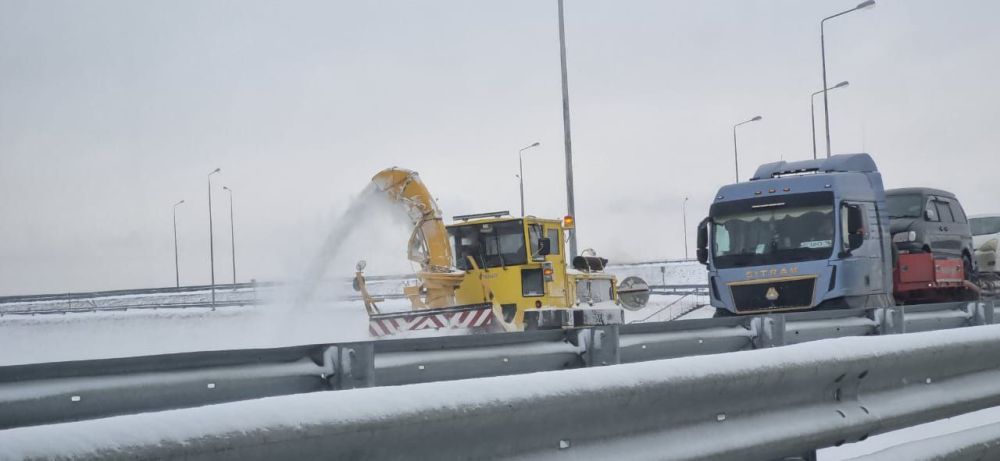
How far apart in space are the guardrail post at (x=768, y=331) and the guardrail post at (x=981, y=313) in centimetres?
391

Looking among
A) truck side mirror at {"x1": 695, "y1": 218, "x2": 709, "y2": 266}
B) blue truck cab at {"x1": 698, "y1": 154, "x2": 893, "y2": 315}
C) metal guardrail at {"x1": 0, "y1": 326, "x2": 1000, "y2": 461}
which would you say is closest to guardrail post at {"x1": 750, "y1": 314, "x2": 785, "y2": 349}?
metal guardrail at {"x1": 0, "y1": 326, "x2": 1000, "y2": 461}

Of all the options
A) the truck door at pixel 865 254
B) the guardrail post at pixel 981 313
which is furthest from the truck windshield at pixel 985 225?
the guardrail post at pixel 981 313

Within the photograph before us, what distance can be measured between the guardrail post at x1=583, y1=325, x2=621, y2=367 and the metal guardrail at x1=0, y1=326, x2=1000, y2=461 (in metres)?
2.18

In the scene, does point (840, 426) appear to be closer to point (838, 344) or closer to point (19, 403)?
point (838, 344)

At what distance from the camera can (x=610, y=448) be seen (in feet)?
13.7

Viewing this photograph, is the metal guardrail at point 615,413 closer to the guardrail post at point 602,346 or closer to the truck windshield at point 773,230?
the guardrail post at point 602,346

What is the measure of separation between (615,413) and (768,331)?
5.96 metres

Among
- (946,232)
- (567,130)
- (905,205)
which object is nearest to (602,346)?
(905,205)

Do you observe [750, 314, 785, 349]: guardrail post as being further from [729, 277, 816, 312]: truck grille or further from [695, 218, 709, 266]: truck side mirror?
[695, 218, 709, 266]: truck side mirror

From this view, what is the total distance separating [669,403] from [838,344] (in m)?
1.42

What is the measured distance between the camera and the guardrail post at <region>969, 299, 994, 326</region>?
12711 mm

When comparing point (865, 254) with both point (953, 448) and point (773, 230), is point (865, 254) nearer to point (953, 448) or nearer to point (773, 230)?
point (773, 230)

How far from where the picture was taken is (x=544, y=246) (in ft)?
74.1

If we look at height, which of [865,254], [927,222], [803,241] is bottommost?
[865,254]
